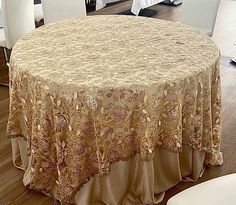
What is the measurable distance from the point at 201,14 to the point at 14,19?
5.19ft

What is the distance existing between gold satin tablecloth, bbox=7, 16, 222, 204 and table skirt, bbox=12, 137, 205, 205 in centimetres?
3

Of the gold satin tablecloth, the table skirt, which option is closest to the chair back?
the gold satin tablecloth

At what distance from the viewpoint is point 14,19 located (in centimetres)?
293

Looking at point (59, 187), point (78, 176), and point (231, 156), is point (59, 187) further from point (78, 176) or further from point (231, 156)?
point (231, 156)

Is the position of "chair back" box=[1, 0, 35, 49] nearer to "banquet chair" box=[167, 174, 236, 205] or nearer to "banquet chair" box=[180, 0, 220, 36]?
"banquet chair" box=[180, 0, 220, 36]

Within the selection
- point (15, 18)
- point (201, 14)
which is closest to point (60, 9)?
point (15, 18)

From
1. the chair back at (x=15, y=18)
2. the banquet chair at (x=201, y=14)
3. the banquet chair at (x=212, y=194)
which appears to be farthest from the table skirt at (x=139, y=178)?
the banquet chair at (x=201, y=14)

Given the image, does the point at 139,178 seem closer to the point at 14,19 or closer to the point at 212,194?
the point at 212,194

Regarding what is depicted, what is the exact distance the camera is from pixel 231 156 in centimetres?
240

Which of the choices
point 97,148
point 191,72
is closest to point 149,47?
point 191,72

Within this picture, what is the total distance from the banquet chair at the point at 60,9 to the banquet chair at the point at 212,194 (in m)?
2.32

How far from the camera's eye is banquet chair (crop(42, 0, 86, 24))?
10.3ft

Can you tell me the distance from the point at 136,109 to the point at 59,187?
586 mm

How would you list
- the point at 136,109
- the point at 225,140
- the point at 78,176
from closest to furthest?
the point at 136,109
the point at 78,176
the point at 225,140
